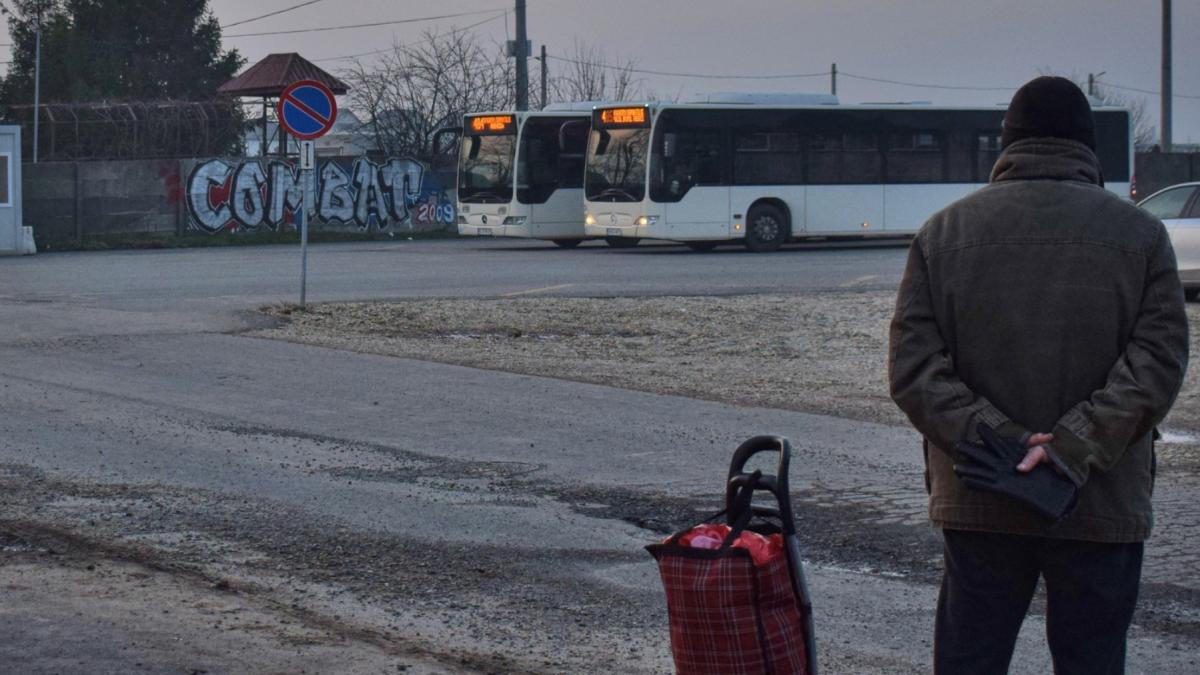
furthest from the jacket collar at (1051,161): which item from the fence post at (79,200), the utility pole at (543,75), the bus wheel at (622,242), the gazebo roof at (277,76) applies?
the utility pole at (543,75)

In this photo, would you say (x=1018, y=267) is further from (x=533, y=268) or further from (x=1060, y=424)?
(x=533, y=268)

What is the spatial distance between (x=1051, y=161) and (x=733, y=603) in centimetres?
122

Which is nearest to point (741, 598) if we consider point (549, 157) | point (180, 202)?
point (549, 157)

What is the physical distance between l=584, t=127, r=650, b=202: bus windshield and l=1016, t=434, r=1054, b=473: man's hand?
26.9 metres

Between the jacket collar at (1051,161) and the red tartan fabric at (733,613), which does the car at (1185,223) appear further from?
the red tartan fabric at (733,613)

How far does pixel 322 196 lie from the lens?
40594 mm

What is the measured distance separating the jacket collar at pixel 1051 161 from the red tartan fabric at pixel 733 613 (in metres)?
1.04

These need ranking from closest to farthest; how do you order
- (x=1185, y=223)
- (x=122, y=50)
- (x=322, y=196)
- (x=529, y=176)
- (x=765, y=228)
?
(x=1185, y=223), (x=765, y=228), (x=529, y=176), (x=322, y=196), (x=122, y=50)

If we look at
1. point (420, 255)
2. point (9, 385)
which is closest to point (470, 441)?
point (9, 385)

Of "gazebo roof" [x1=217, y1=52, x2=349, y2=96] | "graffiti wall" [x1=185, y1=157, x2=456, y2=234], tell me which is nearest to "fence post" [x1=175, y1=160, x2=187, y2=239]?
"graffiti wall" [x1=185, y1=157, x2=456, y2=234]

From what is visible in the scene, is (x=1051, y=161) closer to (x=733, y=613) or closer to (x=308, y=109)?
(x=733, y=613)

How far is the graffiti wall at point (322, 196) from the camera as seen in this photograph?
126 ft

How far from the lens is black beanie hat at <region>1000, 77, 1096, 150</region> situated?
139 inches

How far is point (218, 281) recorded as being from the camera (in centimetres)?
2280
